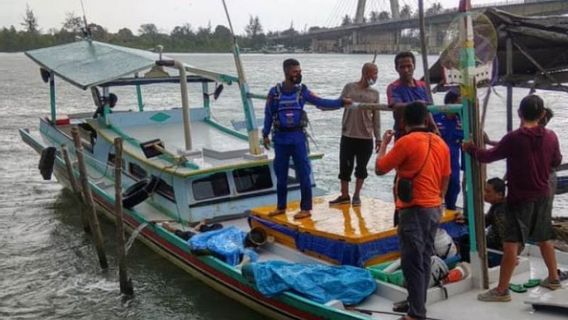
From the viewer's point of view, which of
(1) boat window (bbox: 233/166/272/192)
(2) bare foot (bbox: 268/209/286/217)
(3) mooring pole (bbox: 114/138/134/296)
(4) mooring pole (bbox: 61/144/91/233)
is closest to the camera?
(2) bare foot (bbox: 268/209/286/217)

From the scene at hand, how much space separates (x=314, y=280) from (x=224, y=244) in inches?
78.6

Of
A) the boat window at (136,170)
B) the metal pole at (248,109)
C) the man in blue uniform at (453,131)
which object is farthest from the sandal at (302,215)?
the boat window at (136,170)

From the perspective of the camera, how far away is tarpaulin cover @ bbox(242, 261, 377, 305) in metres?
7.21

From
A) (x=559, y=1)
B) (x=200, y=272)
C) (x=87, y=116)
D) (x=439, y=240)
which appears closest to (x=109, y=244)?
(x=200, y=272)

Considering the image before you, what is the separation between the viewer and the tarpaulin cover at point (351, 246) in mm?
7711

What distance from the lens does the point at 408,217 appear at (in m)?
6.05

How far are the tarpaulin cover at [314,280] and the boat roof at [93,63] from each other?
4.55 m

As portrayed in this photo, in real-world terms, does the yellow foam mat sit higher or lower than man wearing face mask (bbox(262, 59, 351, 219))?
lower

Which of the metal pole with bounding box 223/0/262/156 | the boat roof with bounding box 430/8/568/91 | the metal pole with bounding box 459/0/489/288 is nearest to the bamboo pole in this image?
the metal pole with bounding box 459/0/489/288

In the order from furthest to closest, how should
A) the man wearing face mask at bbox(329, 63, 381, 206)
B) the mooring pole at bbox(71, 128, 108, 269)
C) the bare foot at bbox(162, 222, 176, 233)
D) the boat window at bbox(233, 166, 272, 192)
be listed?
the boat window at bbox(233, 166, 272, 192), the mooring pole at bbox(71, 128, 108, 269), the bare foot at bbox(162, 222, 176, 233), the man wearing face mask at bbox(329, 63, 381, 206)

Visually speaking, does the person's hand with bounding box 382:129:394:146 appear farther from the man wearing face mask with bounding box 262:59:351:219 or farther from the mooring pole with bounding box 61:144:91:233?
the mooring pole with bounding box 61:144:91:233

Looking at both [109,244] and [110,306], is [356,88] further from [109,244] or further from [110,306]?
[109,244]

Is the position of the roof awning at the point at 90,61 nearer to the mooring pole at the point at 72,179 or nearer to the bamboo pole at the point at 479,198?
the mooring pole at the point at 72,179

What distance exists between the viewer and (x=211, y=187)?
10844mm
